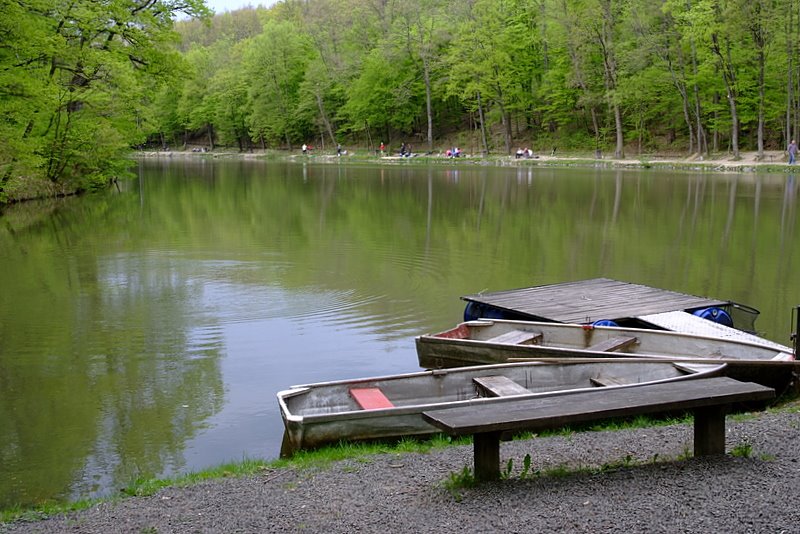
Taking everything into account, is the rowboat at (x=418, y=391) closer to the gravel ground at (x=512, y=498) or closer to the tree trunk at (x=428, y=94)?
the gravel ground at (x=512, y=498)

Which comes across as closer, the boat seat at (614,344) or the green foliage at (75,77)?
the boat seat at (614,344)

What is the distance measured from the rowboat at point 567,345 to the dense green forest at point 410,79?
55.5 feet

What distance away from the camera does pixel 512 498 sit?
17.8 ft

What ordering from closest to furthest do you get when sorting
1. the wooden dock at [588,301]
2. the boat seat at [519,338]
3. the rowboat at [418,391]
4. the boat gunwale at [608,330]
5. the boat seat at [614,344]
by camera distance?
the rowboat at [418,391]
the boat gunwale at [608,330]
the boat seat at [614,344]
the boat seat at [519,338]
the wooden dock at [588,301]

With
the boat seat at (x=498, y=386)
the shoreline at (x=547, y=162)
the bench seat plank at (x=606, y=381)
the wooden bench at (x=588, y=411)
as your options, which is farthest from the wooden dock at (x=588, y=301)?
the shoreline at (x=547, y=162)

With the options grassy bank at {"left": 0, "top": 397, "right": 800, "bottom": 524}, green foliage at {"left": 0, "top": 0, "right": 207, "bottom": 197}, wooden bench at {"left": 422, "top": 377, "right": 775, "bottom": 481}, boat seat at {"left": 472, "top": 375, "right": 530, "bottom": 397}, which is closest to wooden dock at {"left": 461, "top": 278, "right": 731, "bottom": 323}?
boat seat at {"left": 472, "top": 375, "right": 530, "bottom": 397}

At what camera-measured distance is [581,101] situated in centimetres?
6056

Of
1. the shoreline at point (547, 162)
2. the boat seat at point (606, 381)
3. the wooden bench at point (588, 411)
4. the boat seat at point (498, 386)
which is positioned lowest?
the boat seat at point (606, 381)

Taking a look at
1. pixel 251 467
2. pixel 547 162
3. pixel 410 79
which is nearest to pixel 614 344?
pixel 251 467

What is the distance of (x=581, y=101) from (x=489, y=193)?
2647cm

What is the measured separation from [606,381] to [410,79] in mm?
71753

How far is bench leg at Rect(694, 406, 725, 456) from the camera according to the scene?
6094 mm

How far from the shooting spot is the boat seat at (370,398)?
7876mm

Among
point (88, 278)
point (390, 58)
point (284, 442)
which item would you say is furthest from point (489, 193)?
point (390, 58)
